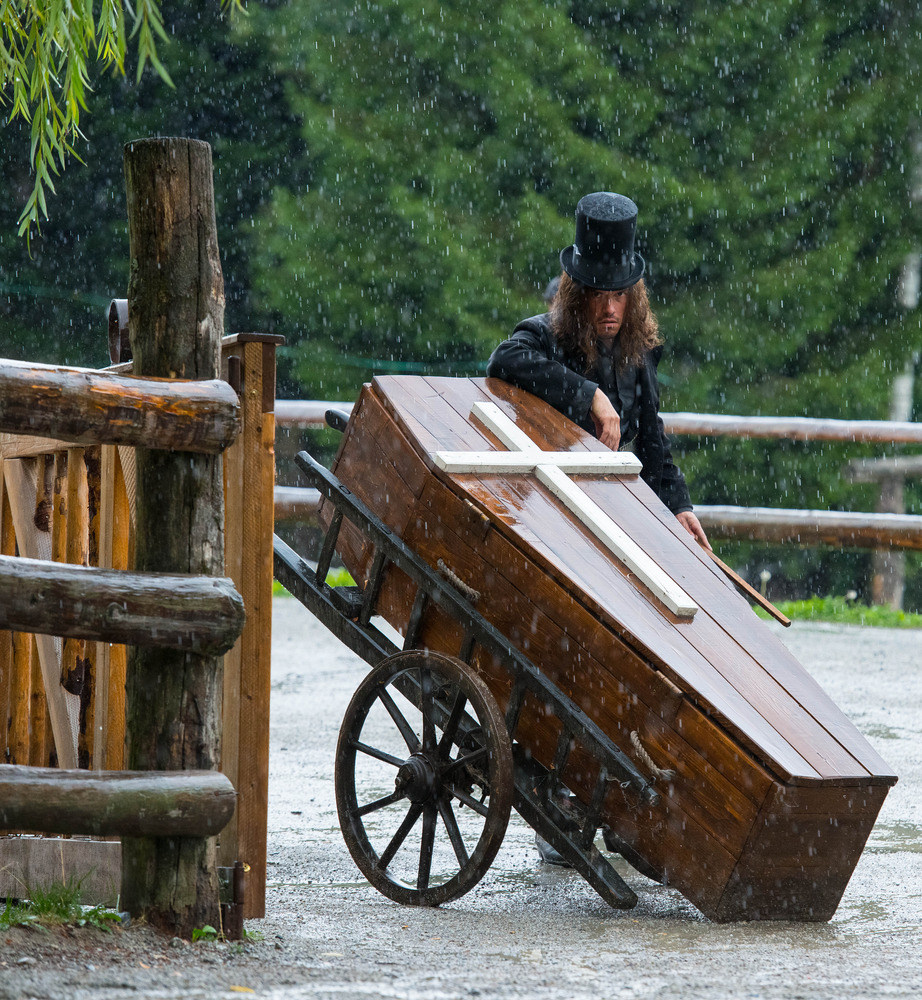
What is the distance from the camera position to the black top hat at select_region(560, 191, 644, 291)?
4.64 metres

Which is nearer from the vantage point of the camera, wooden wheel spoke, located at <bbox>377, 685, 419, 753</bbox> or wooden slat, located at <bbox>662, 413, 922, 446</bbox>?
wooden wheel spoke, located at <bbox>377, 685, 419, 753</bbox>

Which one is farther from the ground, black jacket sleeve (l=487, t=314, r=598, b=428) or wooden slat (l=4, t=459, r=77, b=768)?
black jacket sleeve (l=487, t=314, r=598, b=428)

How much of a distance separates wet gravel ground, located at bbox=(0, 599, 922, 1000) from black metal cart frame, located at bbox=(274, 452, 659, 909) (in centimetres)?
15

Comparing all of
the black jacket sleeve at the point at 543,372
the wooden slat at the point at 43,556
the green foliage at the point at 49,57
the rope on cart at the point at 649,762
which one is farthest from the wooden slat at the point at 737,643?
the green foliage at the point at 49,57

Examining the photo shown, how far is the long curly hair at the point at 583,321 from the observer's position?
15.5 feet

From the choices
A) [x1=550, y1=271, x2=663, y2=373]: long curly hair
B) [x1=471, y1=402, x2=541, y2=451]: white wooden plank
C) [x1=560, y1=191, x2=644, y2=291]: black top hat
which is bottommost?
[x1=471, y1=402, x2=541, y2=451]: white wooden plank

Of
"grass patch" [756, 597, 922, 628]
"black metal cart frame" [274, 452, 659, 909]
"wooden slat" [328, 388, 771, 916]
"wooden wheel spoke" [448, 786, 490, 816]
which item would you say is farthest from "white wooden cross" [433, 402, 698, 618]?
"grass patch" [756, 597, 922, 628]

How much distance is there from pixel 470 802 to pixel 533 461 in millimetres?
982

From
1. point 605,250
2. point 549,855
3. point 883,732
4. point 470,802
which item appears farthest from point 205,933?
point 883,732

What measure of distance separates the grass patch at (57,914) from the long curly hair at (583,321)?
2.38 m

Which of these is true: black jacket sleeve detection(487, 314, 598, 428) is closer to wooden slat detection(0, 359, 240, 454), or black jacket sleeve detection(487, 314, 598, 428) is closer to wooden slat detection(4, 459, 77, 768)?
wooden slat detection(4, 459, 77, 768)

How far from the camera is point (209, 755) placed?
10.1 feet

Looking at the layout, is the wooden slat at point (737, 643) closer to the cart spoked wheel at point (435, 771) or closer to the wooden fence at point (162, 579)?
the cart spoked wheel at point (435, 771)

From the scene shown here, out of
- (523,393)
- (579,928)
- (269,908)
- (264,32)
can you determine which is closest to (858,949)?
(579,928)
